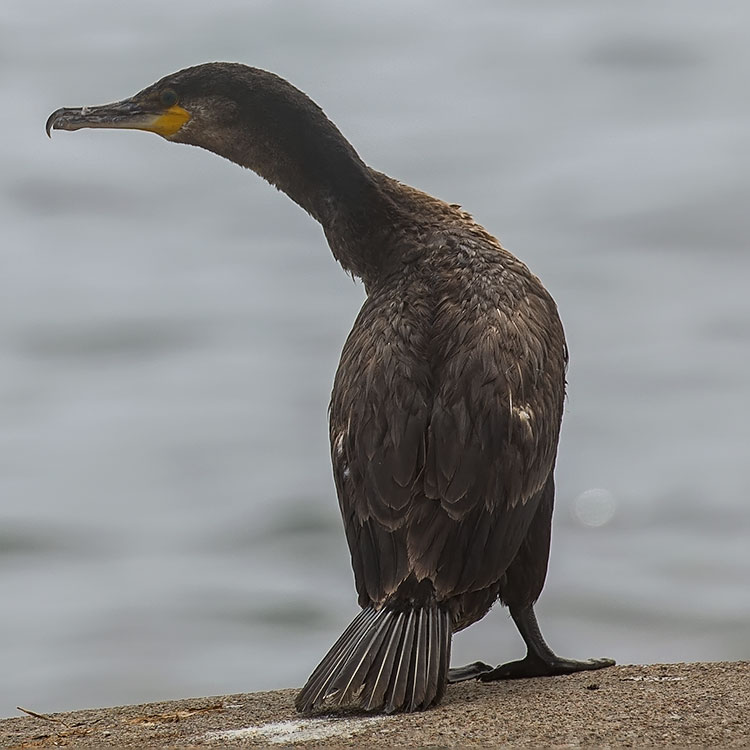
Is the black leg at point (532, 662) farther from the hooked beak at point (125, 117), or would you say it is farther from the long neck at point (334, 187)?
the hooked beak at point (125, 117)

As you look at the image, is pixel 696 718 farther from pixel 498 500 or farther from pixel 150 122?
pixel 150 122

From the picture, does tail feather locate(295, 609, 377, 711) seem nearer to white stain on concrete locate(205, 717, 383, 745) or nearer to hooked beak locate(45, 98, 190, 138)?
white stain on concrete locate(205, 717, 383, 745)

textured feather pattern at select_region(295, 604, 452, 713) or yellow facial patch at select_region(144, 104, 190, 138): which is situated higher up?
yellow facial patch at select_region(144, 104, 190, 138)

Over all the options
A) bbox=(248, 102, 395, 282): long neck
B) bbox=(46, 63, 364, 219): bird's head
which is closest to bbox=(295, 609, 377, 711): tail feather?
bbox=(248, 102, 395, 282): long neck

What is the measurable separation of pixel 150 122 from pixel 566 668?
3.41 metres

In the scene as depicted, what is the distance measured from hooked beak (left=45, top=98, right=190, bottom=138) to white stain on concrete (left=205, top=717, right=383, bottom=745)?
3.43 m

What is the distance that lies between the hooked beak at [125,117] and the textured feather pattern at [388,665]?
10.2 feet

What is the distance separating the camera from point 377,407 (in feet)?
17.4

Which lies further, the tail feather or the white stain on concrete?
the tail feather

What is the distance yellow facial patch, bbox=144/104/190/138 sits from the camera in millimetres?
7090

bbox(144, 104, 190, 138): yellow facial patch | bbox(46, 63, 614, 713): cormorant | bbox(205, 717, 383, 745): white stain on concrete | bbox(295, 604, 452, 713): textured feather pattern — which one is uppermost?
bbox(144, 104, 190, 138): yellow facial patch

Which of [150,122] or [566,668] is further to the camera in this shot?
[150,122]

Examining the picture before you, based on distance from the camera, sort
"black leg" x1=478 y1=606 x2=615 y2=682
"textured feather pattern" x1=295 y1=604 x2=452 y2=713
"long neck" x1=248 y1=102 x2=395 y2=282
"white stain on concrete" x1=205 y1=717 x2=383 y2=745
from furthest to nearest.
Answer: "long neck" x1=248 y1=102 x2=395 y2=282 → "black leg" x1=478 y1=606 x2=615 y2=682 → "textured feather pattern" x1=295 y1=604 x2=452 y2=713 → "white stain on concrete" x1=205 y1=717 x2=383 y2=745

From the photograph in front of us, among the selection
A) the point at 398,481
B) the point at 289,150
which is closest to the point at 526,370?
the point at 398,481
